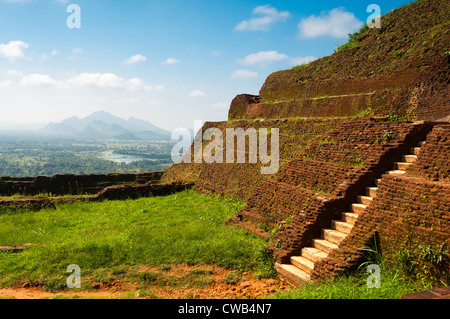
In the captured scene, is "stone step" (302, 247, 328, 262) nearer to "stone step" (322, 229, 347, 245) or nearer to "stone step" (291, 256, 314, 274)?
"stone step" (291, 256, 314, 274)

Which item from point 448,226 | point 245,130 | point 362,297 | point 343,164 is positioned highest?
point 245,130

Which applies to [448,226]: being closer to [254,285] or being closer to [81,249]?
[254,285]

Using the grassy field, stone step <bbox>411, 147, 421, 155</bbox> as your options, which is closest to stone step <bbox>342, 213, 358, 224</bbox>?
the grassy field

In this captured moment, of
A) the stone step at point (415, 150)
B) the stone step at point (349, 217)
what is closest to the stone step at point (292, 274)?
the stone step at point (349, 217)

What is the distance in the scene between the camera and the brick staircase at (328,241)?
533 cm

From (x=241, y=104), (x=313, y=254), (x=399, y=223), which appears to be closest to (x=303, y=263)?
(x=313, y=254)

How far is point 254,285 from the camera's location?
17.4 feet

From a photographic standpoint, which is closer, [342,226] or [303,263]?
[303,263]

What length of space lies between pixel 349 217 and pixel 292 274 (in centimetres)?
153

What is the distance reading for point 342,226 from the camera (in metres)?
5.65

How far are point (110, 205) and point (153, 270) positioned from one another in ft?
20.5

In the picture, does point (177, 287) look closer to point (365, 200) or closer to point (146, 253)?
point (146, 253)

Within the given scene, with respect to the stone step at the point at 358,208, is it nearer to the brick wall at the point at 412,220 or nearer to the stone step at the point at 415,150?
the brick wall at the point at 412,220
